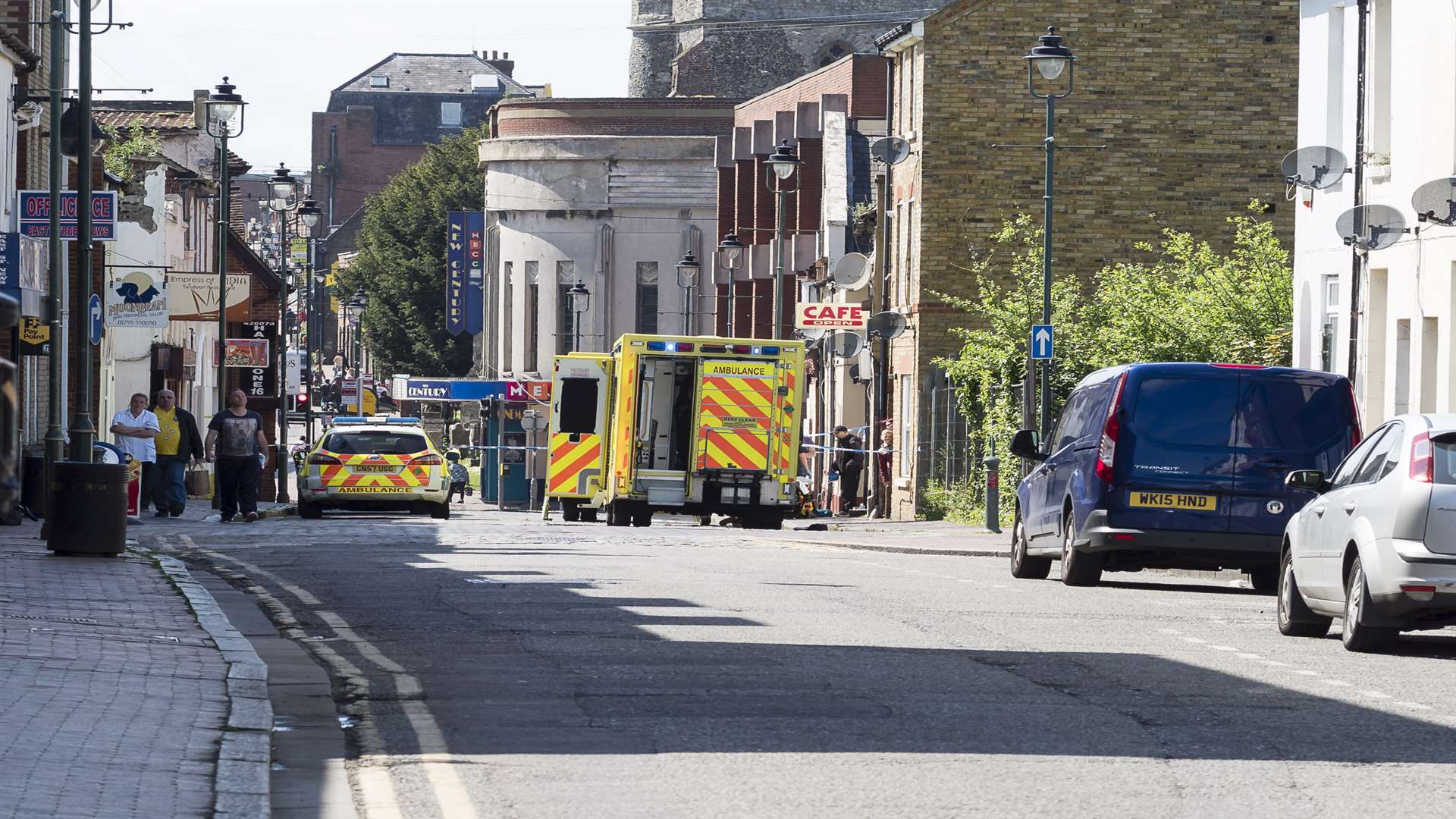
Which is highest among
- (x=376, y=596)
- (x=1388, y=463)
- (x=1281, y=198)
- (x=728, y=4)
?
(x=728, y=4)

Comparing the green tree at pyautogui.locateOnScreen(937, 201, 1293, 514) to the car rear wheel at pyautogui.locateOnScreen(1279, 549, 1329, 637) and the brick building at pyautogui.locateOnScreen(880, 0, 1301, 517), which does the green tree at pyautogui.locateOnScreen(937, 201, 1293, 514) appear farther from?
the car rear wheel at pyautogui.locateOnScreen(1279, 549, 1329, 637)

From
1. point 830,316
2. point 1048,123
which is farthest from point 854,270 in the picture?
point 1048,123

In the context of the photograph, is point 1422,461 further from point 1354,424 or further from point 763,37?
point 763,37

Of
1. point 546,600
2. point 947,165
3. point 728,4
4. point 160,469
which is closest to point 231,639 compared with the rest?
point 546,600

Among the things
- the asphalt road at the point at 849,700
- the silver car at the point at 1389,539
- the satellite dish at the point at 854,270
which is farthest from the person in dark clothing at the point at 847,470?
the silver car at the point at 1389,539

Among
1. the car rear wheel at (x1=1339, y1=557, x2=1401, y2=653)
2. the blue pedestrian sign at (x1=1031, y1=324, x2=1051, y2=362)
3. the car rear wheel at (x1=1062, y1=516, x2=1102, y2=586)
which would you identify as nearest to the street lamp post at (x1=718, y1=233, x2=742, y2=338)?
the blue pedestrian sign at (x1=1031, y1=324, x2=1051, y2=362)

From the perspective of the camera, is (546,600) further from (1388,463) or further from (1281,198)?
(1281,198)

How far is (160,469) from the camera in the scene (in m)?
32.8

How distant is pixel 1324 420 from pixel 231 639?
9.37 meters

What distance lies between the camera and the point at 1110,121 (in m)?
44.3

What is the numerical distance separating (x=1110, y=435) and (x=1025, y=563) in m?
2.77

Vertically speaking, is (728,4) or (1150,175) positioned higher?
(728,4)

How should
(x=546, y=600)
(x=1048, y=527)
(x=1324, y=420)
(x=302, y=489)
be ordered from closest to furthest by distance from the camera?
1. (x=546, y=600)
2. (x=1324, y=420)
3. (x=1048, y=527)
4. (x=302, y=489)

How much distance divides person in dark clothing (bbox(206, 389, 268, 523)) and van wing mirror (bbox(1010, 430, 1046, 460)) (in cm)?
1268
